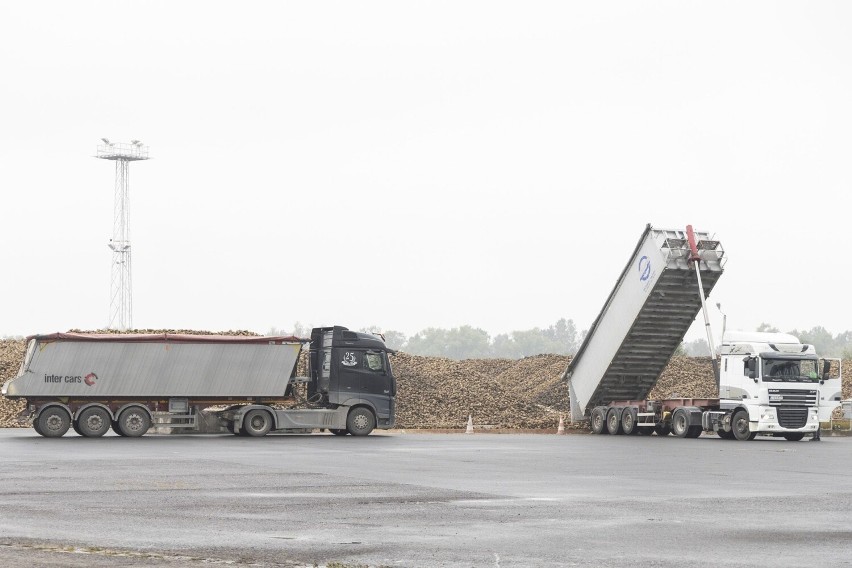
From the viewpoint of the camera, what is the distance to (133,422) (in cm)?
3562

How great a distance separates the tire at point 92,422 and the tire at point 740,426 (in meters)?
17.5

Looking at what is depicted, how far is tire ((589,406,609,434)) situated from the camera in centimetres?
4047

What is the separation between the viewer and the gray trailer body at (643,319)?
35.3 metres

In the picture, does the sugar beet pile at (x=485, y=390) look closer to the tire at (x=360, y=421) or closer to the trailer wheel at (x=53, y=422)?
the tire at (x=360, y=421)

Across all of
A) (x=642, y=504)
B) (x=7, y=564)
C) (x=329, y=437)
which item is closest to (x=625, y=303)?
(x=329, y=437)

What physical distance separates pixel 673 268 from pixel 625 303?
2.11 metres

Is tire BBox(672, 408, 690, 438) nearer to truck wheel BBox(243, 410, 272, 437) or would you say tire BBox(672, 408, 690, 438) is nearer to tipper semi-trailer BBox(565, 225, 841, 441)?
tipper semi-trailer BBox(565, 225, 841, 441)

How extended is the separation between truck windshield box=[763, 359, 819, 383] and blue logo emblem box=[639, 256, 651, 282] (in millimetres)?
4469

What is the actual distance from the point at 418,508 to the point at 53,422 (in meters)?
21.8

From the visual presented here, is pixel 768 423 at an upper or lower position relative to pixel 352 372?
lower

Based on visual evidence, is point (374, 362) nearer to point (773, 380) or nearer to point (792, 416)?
point (773, 380)

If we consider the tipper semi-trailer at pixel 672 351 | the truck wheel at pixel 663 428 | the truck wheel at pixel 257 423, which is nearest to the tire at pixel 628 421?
the tipper semi-trailer at pixel 672 351

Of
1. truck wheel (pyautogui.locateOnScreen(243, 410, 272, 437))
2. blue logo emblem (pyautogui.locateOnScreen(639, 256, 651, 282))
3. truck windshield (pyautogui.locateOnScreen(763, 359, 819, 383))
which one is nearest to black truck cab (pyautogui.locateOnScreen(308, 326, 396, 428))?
truck wheel (pyautogui.locateOnScreen(243, 410, 272, 437))

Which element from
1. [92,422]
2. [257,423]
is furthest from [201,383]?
[92,422]
